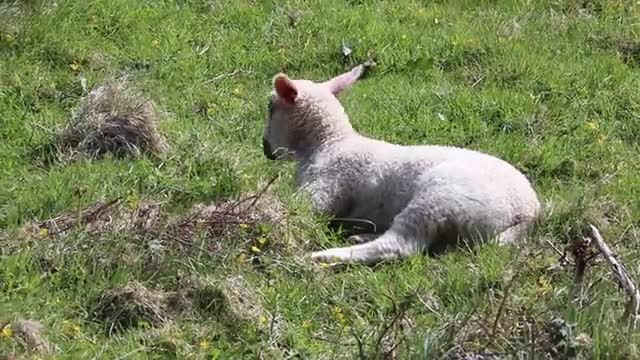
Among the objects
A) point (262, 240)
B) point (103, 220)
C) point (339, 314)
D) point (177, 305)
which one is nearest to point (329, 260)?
point (262, 240)

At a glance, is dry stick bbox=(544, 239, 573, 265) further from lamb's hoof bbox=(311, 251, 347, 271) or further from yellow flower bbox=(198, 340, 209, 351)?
yellow flower bbox=(198, 340, 209, 351)

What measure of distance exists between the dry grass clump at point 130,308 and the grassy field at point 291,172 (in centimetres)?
1

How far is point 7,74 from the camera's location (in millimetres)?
9492

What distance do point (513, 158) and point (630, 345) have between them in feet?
11.7

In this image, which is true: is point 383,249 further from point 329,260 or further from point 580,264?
point 580,264

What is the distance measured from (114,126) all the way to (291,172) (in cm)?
122

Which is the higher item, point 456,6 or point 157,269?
point 157,269

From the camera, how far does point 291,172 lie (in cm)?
817

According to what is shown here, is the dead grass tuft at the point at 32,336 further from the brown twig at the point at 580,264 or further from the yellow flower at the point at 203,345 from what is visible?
the brown twig at the point at 580,264

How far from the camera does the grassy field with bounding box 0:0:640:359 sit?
18.9 ft

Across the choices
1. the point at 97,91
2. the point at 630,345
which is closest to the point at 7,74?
the point at 97,91

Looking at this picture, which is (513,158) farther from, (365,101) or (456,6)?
(456,6)

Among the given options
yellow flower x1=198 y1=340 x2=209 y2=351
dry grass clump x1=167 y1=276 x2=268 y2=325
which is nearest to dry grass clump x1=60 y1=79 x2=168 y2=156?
dry grass clump x1=167 y1=276 x2=268 y2=325

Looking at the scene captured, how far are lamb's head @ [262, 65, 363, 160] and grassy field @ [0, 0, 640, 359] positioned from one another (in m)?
0.16
